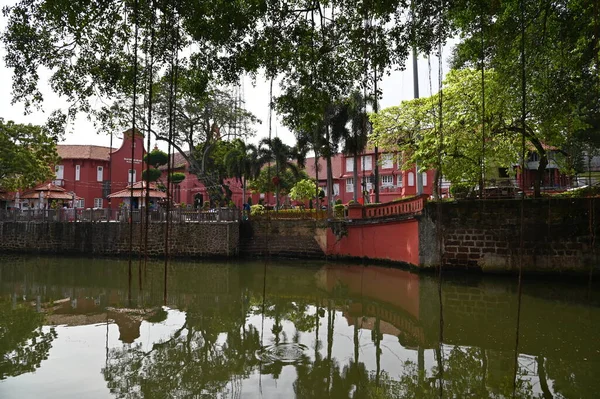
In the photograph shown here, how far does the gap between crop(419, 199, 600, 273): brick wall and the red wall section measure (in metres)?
0.65

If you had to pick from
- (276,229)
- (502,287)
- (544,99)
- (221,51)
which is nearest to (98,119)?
(221,51)

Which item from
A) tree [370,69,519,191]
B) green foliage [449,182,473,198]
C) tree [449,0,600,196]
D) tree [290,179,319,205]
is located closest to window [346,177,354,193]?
tree [290,179,319,205]

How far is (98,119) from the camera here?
6297mm

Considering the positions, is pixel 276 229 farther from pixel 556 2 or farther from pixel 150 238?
pixel 556 2

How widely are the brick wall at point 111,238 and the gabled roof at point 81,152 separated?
1074cm

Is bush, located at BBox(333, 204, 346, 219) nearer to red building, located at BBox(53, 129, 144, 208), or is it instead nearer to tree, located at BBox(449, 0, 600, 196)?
tree, located at BBox(449, 0, 600, 196)

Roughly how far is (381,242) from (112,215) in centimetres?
1239

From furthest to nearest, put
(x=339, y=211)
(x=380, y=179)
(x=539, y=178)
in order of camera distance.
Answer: (x=380, y=179) → (x=339, y=211) → (x=539, y=178)

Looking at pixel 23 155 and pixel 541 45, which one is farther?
pixel 23 155

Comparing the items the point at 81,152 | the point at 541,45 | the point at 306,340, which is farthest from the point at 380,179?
the point at 306,340

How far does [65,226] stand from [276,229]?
996 cm

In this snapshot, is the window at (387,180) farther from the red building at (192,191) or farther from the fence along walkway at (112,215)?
the fence along walkway at (112,215)

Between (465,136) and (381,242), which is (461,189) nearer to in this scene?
(465,136)

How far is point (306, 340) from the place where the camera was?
6.41 meters
